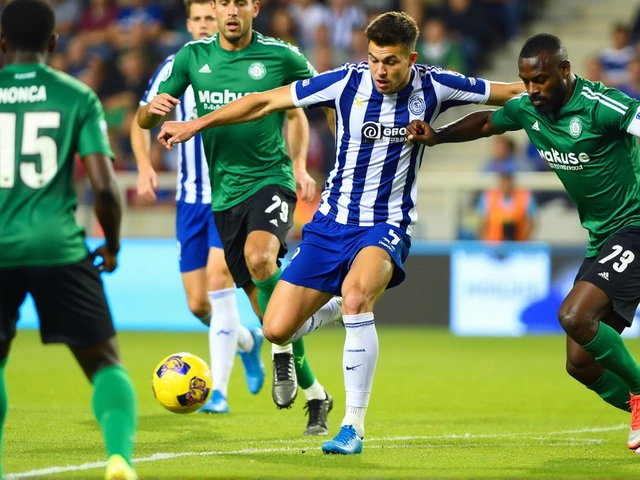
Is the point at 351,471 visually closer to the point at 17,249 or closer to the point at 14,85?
the point at 17,249

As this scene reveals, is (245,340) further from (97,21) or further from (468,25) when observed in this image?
(97,21)

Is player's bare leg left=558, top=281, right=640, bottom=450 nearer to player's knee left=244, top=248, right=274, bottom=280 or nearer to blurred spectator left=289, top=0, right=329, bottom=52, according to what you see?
player's knee left=244, top=248, right=274, bottom=280

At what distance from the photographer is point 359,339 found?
607cm

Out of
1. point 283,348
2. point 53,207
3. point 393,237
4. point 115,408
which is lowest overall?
point 283,348

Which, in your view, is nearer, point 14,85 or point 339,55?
point 14,85

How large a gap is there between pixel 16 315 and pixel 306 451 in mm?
2003

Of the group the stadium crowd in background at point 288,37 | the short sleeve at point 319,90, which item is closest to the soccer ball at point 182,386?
the short sleeve at point 319,90

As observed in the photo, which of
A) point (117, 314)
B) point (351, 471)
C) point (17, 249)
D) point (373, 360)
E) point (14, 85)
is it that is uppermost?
point (14, 85)

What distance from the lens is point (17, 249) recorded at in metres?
A: 4.66

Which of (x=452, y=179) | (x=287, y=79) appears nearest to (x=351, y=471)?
(x=287, y=79)

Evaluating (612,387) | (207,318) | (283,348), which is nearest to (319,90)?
(283,348)

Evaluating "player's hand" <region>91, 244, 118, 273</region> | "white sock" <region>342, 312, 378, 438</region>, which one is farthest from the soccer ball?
"player's hand" <region>91, 244, 118, 273</region>

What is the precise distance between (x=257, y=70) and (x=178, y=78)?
0.54 meters

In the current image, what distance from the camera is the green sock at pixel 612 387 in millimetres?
6441
